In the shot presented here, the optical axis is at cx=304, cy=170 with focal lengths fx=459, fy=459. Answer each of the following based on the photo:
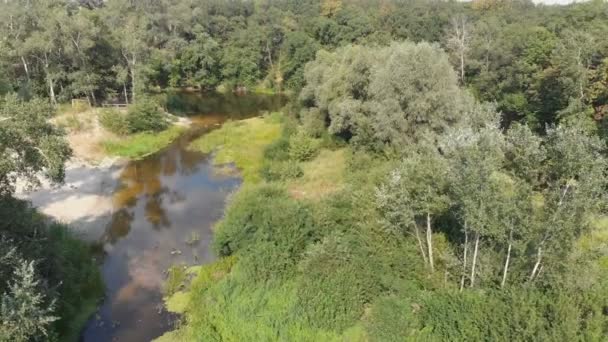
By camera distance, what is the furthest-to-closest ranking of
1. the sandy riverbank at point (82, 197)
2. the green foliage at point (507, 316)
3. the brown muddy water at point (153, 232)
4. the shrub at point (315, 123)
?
the shrub at point (315, 123) → the sandy riverbank at point (82, 197) → the brown muddy water at point (153, 232) → the green foliage at point (507, 316)

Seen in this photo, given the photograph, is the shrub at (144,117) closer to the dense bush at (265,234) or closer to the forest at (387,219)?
the forest at (387,219)

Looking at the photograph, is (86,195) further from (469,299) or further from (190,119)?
(469,299)

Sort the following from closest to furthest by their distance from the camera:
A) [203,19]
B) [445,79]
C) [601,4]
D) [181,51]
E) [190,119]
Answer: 1. [445,79]
2. [601,4]
3. [190,119]
4. [181,51]
5. [203,19]

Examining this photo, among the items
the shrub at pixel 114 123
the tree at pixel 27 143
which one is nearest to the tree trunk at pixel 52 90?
the shrub at pixel 114 123

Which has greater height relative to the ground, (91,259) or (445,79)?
(445,79)

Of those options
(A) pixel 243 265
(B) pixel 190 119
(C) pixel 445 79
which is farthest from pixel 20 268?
(B) pixel 190 119

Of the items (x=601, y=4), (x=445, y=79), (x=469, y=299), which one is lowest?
(x=469, y=299)

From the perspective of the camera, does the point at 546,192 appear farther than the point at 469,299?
No

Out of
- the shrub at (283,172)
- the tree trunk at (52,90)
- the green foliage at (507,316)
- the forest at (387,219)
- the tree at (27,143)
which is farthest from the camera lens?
the tree trunk at (52,90)
